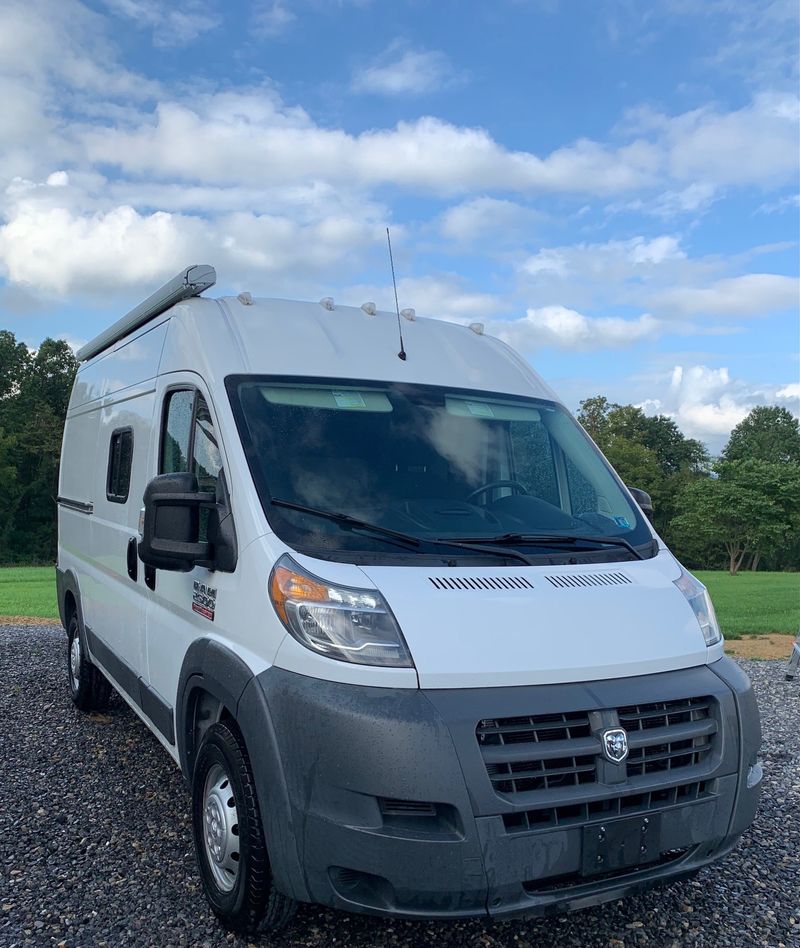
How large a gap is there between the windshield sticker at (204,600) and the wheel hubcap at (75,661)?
3402mm

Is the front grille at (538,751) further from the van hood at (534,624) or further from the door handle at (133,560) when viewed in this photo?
the door handle at (133,560)

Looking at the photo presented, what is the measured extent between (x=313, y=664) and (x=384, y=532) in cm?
66

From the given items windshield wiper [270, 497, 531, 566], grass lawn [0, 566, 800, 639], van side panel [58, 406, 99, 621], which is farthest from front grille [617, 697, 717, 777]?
grass lawn [0, 566, 800, 639]

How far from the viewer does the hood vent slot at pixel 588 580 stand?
344 cm

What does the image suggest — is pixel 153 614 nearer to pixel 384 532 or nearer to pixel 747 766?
pixel 384 532

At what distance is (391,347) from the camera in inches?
182

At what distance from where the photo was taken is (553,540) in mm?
3783

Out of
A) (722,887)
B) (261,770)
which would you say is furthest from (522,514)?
(722,887)

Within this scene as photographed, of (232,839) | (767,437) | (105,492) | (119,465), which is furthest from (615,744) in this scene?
(767,437)

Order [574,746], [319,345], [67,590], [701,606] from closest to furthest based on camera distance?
[574,746], [701,606], [319,345], [67,590]

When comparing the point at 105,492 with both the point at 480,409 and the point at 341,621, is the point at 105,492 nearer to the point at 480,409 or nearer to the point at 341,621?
the point at 480,409

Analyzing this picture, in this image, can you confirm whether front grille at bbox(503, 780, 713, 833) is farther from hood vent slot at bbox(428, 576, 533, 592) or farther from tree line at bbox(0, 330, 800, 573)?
tree line at bbox(0, 330, 800, 573)

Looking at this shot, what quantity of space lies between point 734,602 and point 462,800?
22.1 m

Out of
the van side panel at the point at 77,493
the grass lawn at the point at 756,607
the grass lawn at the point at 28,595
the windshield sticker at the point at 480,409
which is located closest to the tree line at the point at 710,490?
the grass lawn at the point at 756,607
